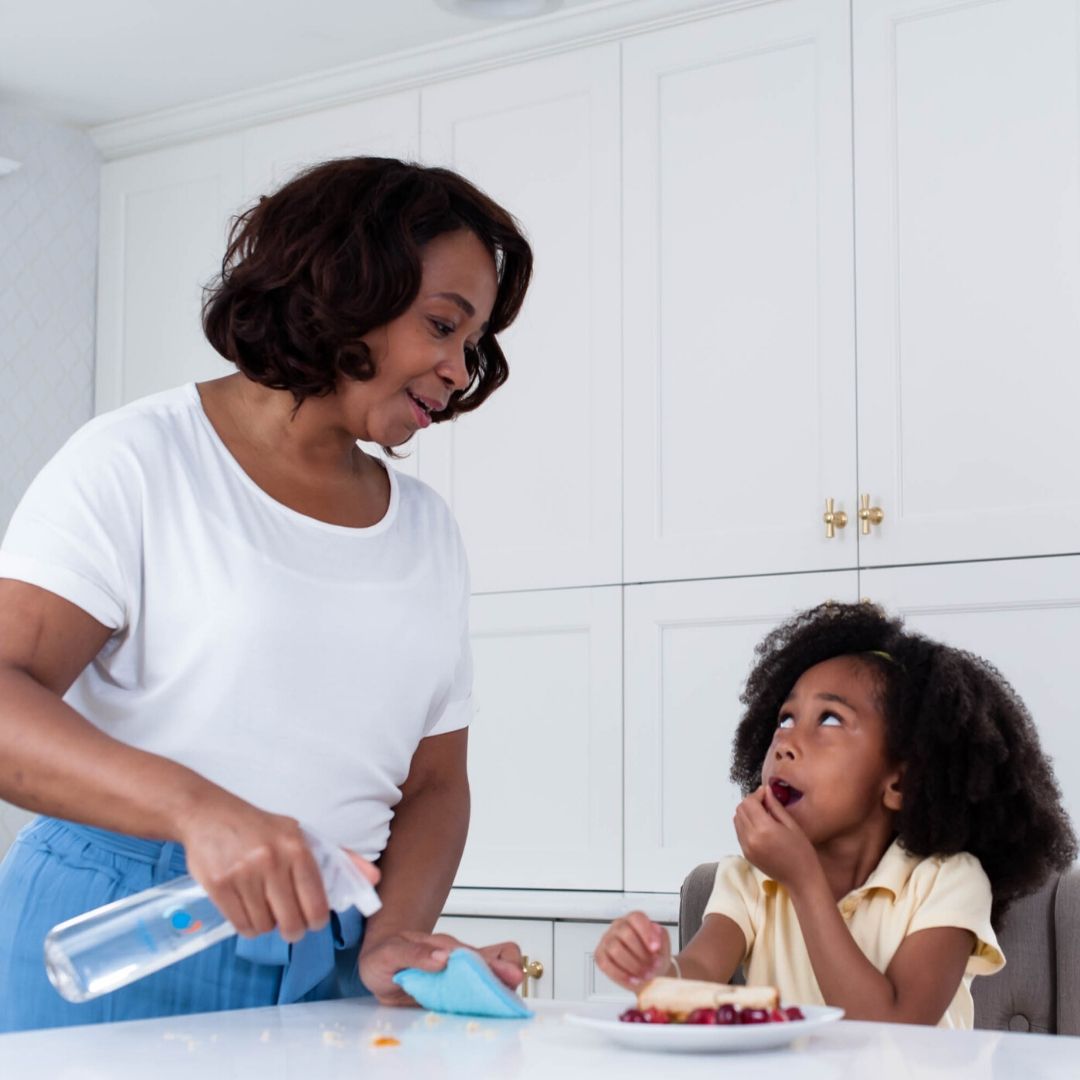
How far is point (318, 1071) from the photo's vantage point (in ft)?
2.81

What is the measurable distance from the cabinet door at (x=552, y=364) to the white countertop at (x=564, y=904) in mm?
570

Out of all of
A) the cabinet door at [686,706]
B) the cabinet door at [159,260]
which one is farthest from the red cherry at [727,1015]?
the cabinet door at [159,260]

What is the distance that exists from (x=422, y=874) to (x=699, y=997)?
1.31 ft

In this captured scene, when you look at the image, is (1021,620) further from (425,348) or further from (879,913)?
(425,348)

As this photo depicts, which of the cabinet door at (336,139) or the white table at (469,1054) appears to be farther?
the cabinet door at (336,139)

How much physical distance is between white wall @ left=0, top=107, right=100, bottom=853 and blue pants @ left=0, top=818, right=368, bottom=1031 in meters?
2.36

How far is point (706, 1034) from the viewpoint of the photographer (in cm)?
88

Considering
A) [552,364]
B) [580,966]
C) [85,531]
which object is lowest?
[580,966]

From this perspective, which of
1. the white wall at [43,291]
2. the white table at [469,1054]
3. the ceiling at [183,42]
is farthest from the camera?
the white wall at [43,291]

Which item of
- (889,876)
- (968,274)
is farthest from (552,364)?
(889,876)

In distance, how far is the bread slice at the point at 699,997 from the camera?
0.94 metres

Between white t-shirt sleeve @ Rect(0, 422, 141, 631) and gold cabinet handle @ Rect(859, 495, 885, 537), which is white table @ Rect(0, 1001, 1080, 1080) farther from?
gold cabinet handle @ Rect(859, 495, 885, 537)

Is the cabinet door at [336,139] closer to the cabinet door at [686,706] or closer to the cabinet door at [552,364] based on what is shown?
the cabinet door at [552,364]

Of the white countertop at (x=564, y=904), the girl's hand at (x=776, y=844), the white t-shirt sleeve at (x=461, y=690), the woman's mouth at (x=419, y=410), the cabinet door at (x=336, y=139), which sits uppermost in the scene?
the cabinet door at (x=336, y=139)
